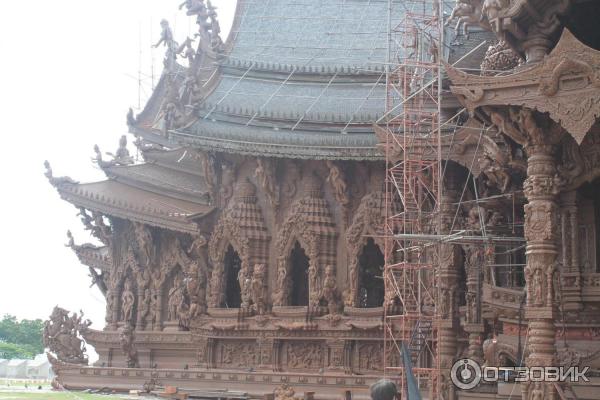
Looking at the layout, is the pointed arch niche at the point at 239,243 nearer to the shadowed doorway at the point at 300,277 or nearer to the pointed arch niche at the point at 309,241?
the pointed arch niche at the point at 309,241

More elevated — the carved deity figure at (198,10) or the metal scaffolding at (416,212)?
the carved deity figure at (198,10)

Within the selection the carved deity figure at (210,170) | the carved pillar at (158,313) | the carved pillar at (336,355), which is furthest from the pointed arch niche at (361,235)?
the carved pillar at (158,313)

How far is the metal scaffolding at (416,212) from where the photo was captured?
65.9 ft

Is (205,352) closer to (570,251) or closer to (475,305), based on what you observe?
(475,305)

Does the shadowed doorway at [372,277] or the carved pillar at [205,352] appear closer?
the shadowed doorway at [372,277]

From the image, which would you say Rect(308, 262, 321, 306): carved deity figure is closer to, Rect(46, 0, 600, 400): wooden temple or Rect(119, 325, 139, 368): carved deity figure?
Rect(46, 0, 600, 400): wooden temple

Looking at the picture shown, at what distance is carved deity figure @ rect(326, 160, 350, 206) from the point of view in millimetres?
24406

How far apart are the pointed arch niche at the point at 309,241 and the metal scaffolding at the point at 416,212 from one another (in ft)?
6.25

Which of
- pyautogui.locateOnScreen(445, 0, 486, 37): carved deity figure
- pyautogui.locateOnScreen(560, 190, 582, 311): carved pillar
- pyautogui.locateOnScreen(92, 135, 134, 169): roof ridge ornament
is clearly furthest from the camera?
pyautogui.locateOnScreen(92, 135, 134, 169): roof ridge ornament

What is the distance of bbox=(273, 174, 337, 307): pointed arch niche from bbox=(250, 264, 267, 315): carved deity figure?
346mm

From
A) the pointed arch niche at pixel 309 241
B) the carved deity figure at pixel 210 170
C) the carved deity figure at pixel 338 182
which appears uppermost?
the carved deity figure at pixel 210 170

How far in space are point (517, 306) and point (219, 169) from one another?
1262 centimetres

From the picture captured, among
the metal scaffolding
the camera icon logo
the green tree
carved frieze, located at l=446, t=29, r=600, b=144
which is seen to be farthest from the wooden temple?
the green tree

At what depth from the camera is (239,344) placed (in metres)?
25.7
